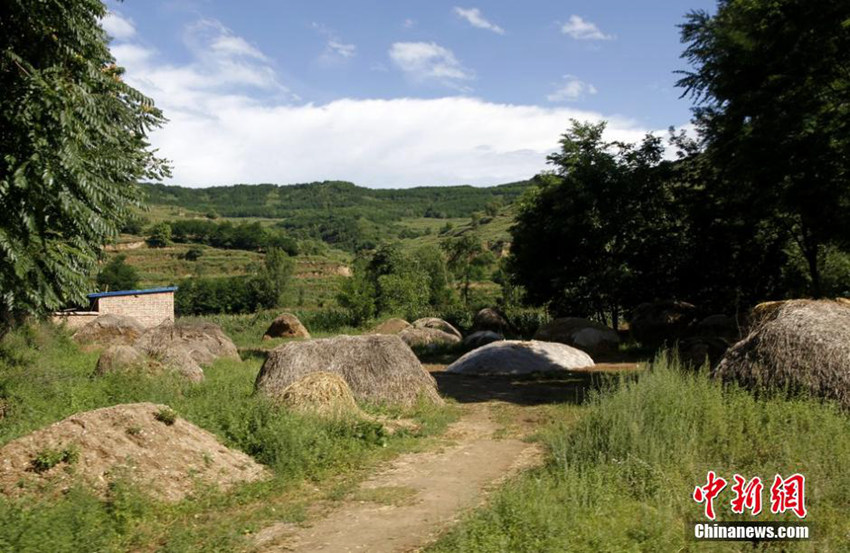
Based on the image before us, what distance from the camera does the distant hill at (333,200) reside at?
14062 cm

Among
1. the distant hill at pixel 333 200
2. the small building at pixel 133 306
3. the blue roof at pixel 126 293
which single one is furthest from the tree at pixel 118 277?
the distant hill at pixel 333 200

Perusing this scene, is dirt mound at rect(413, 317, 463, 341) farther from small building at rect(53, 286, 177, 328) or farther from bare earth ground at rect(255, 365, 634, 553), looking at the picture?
bare earth ground at rect(255, 365, 634, 553)

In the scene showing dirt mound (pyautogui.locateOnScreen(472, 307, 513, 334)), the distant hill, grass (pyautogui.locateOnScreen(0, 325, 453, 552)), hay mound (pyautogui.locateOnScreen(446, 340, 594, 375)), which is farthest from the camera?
the distant hill

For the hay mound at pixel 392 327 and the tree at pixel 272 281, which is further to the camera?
the tree at pixel 272 281

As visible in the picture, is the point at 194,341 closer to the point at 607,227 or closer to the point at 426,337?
the point at 426,337

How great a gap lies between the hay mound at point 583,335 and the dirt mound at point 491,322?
6.25 metres

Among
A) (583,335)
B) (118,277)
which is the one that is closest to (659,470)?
(583,335)

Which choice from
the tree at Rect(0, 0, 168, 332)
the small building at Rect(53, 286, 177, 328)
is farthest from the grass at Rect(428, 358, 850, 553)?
the small building at Rect(53, 286, 177, 328)

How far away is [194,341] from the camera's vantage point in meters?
19.1

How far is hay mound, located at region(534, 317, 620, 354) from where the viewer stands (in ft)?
67.3

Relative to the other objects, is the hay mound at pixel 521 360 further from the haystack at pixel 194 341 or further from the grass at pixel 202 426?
the haystack at pixel 194 341

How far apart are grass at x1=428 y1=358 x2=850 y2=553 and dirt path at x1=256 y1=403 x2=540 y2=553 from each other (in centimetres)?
48

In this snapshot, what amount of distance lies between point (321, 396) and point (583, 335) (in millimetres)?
13407

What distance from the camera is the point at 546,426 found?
978 cm
